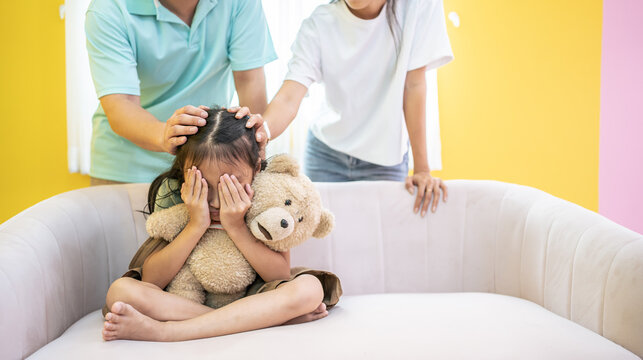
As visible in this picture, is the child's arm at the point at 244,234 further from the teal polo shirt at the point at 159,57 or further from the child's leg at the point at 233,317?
the teal polo shirt at the point at 159,57

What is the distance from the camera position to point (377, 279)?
1.56 meters

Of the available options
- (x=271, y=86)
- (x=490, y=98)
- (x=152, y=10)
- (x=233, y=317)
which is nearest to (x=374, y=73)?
(x=152, y=10)

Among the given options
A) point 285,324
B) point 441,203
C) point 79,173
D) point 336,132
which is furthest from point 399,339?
point 79,173

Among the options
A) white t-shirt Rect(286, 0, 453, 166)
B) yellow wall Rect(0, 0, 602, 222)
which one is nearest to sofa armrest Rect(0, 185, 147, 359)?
white t-shirt Rect(286, 0, 453, 166)

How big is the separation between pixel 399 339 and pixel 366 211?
0.56m

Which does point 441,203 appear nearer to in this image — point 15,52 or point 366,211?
point 366,211

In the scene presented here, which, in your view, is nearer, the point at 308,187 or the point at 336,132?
the point at 308,187

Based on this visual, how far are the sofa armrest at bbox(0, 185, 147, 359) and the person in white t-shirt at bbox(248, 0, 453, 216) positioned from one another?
1.76ft

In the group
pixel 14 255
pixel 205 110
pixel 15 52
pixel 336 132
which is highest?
pixel 15 52

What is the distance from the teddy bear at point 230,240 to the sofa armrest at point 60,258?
0.72ft

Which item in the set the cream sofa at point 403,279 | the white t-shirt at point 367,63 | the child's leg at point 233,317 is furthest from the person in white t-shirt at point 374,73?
the child's leg at point 233,317

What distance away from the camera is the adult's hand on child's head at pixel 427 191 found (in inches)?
62.5

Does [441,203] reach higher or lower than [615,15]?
lower

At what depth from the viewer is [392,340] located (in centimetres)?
107
